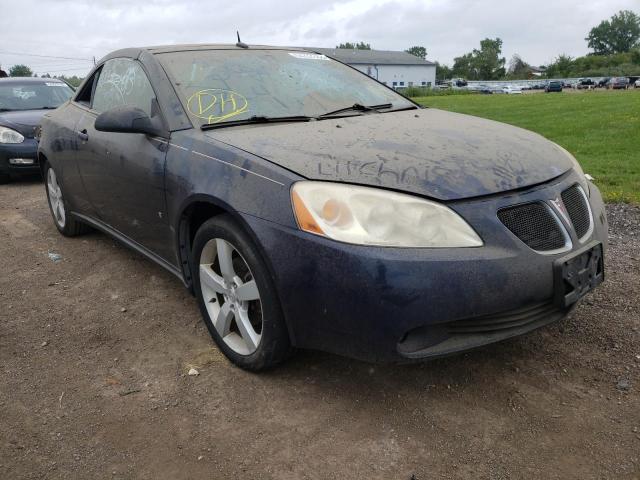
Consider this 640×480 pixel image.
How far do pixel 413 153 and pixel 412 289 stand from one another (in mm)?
671

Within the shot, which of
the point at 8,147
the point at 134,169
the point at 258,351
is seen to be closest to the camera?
the point at 258,351

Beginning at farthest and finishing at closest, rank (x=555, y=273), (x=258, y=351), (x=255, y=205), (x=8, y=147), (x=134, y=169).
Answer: (x=8, y=147), (x=134, y=169), (x=258, y=351), (x=255, y=205), (x=555, y=273)

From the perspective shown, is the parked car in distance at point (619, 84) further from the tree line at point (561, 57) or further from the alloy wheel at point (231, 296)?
the alloy wheel at point (231, 296)

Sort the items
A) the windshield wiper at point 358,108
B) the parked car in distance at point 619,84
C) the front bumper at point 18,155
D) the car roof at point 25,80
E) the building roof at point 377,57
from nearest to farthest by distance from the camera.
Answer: the windshield wiper at point 358,108 < the front bumper at point 18,155 < the car roof at point 25,80 < the parked car in distance at point 619,84 < the building roof at point 377,57

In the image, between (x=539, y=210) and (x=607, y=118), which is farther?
(x=607, y=118)

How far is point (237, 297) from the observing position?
8.75 ft

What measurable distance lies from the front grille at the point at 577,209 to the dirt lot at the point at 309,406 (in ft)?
2.24

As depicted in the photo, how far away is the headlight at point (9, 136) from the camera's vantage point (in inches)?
316

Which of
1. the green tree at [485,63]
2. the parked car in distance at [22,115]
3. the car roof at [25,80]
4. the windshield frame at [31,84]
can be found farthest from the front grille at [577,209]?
the green tree at [485,63]

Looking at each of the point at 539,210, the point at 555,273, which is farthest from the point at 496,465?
the point at 539,210

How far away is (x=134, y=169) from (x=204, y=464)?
1.80 metres

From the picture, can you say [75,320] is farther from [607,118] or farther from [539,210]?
[607,118]

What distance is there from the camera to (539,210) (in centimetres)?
231

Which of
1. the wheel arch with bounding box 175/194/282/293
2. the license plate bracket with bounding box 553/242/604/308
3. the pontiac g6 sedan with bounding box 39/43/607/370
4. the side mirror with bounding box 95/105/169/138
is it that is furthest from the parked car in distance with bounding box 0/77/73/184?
the license plate bracket with bounding box 553/242/604/308
